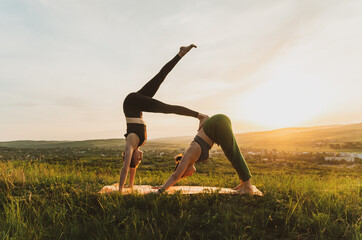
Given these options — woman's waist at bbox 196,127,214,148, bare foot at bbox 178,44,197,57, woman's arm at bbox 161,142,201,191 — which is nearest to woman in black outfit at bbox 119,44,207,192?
bare foot at bbox 178,44,197,57

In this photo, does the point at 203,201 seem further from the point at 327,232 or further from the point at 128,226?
the point at 327,232

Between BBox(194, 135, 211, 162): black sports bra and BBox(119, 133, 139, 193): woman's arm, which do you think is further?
BBox(119, 133, 139, 193): woman's arm

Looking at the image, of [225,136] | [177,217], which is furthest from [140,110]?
[177,217]

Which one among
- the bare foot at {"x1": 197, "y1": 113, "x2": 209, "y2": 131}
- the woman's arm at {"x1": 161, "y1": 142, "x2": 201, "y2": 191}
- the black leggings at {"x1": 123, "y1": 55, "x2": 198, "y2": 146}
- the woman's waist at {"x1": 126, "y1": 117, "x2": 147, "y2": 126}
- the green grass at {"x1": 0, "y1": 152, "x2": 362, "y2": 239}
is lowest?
the green grass at {"x1": 0, "y1": 152, "x2": 362, "y2": 239}

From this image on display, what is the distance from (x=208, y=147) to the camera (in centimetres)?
428

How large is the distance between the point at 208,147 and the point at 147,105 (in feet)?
5.21

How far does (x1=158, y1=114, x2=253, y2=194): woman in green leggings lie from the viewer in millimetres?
4113

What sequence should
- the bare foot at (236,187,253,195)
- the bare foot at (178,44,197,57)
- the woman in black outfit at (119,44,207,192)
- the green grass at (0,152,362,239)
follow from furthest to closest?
the bare foot at (178,44,197,57), the woman in black outfit at (119,44,207,192), the bare foot at (236,187,253,195), the green grass at (0,152,362,239)

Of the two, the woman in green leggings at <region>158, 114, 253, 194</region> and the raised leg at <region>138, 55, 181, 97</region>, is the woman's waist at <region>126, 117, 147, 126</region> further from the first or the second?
the woman in green leggings at <region>158, 114, 253, 194</region>

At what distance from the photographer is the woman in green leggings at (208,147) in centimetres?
411

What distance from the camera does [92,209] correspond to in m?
Answer: 3.62

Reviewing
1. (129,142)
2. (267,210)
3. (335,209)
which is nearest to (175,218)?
(267,210)

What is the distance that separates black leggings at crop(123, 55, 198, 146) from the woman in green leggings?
49 centimetres

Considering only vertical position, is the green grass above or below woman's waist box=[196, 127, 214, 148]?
below
